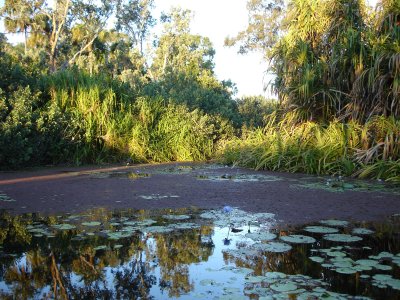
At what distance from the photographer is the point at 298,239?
2930 mm

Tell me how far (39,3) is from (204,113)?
1864 centimetres

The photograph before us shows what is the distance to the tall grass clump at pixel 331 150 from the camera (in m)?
6.31

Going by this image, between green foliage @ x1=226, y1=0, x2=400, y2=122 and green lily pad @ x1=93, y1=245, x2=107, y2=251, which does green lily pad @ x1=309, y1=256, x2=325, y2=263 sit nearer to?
green lily pad @ x1=93, y1=245, x2=107, y2=251

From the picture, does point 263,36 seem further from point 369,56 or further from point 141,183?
point 141,183

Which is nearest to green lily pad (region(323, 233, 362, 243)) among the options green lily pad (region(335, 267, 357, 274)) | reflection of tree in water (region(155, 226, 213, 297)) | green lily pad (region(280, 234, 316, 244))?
green lily pad (region(280, 234, 316, 244))

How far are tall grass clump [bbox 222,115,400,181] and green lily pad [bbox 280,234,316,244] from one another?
333 cm

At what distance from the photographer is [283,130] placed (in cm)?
840

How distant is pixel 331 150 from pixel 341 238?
4217mm

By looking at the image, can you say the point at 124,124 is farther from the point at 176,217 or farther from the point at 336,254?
the point at 336,254

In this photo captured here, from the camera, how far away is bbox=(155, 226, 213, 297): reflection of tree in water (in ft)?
7.22

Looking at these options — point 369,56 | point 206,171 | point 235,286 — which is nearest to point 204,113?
point 206,171

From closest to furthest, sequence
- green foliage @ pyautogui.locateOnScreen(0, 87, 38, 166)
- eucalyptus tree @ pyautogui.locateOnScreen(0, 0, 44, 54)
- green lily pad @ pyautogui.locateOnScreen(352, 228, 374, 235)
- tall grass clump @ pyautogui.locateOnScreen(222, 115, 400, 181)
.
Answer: green lily pad @ pyautogui.locateOnScreen(352, 228, 374, 235)
tall grass clump @ pyautogui.locateOnScreen(222, 115, 400, 181)
green foliage @ pyautogui.locateOnScreen(0, 87, 38, 166)
eucalyptus tree @ pyautogui.locateOnScreen(0, 0, 44, 54)

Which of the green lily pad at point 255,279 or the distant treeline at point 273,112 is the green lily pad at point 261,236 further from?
the distant treeline at point 273,112

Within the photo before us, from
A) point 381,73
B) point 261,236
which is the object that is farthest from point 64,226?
point 381,73
